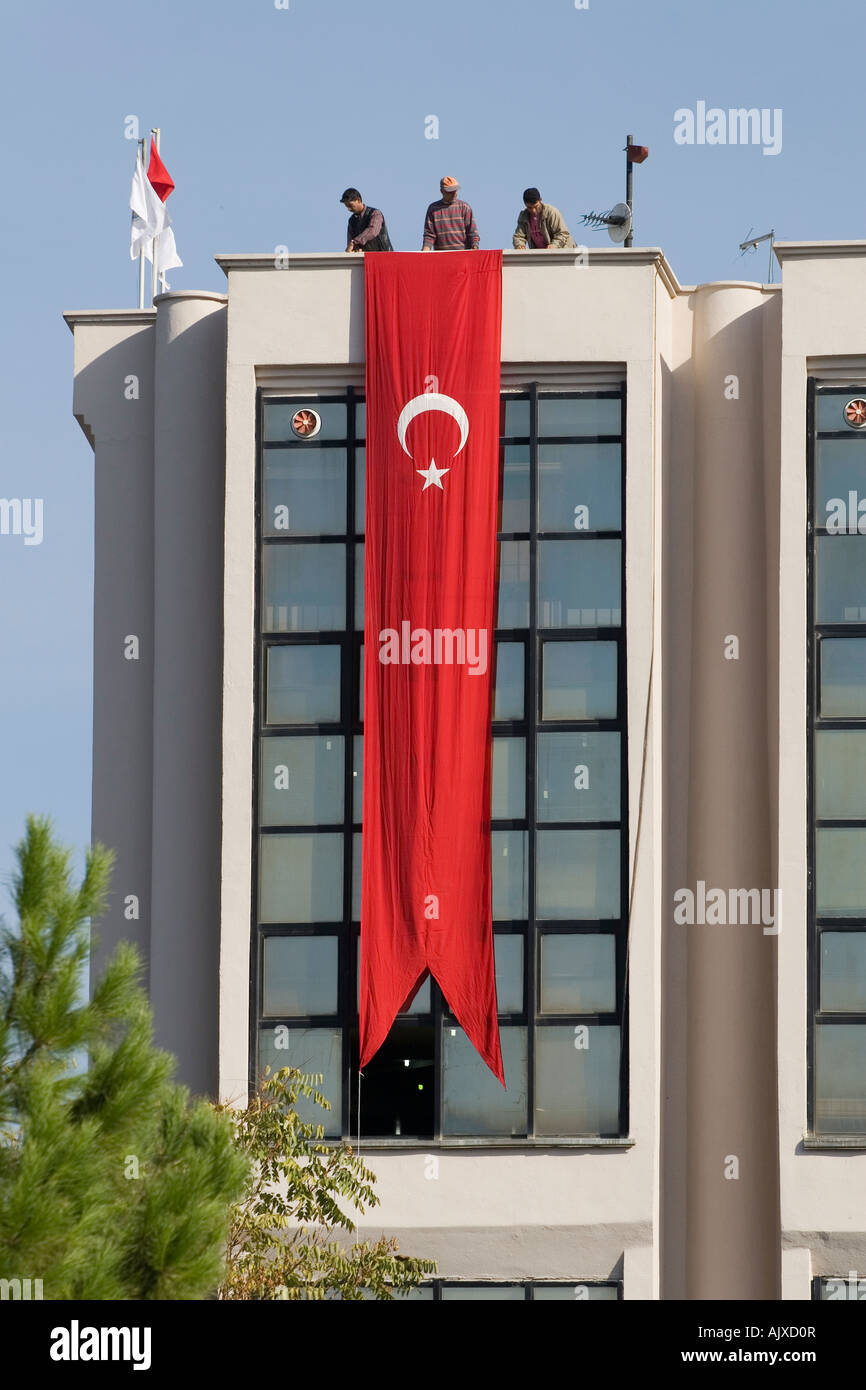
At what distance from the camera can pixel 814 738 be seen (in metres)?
24.4

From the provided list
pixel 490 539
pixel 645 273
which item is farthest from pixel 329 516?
pixel 645 273

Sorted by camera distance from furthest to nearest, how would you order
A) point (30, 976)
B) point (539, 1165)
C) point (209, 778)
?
1. point (209, 778)
2. point (539, 1165)
3. point (30, 976)

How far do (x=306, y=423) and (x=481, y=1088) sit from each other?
752cm

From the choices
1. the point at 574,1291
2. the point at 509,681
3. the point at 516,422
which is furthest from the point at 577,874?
the point at 516,422

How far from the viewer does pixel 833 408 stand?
24.8 m

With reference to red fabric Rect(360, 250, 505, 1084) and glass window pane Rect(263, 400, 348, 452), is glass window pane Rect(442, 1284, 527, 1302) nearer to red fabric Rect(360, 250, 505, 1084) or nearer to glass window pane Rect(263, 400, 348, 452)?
red fabric Rect(360, 250, 505, 1084)

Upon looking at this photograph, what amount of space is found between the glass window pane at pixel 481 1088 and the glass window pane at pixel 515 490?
5465 millimetres

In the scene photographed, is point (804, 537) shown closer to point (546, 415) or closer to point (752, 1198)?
point (546, 415)

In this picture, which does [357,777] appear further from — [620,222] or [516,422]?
[620,222]

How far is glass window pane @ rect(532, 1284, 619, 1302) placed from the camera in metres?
23.5

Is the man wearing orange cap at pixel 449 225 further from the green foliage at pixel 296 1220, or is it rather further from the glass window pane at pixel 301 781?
the green foliage at pixel 296 1220

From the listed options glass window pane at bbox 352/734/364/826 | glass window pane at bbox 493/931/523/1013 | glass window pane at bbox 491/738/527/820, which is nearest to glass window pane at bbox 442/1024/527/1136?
glass window pane at bbox 493/931/523/1013

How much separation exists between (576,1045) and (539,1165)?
1304mm

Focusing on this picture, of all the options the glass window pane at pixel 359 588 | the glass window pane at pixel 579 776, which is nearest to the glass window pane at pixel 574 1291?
the glass window pane at pixel 579 776
